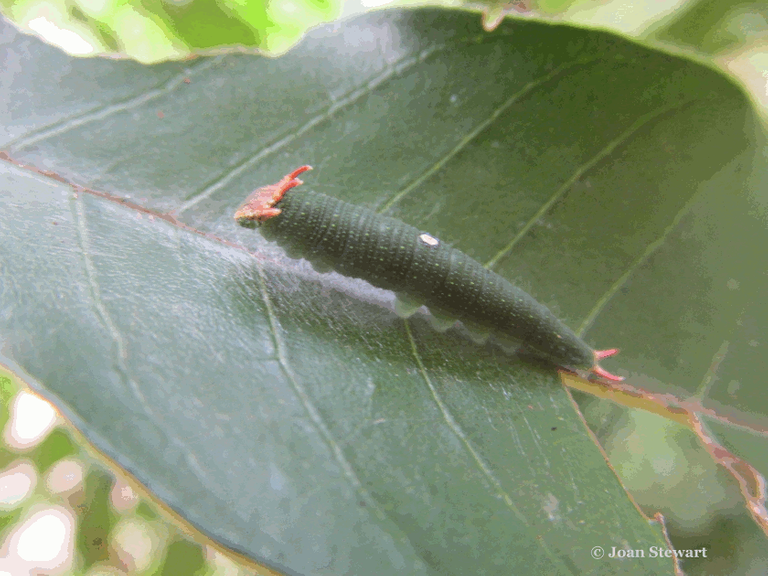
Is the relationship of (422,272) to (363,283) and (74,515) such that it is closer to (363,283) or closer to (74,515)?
(363,283)

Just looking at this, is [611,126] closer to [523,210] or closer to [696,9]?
[523,210]

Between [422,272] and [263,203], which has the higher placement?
[422,272]

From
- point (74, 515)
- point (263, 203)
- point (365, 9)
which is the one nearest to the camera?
point (263, 203)

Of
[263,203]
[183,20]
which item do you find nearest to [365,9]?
[263,203]

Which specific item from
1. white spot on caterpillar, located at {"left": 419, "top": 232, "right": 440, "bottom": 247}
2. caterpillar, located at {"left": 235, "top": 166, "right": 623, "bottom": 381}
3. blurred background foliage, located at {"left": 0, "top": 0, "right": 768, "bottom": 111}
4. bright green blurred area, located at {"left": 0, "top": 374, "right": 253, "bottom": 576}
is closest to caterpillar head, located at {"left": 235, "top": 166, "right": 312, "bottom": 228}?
caterpillar, located at {"left": 235, "top": 166, "right": 623, "bottom": 381}

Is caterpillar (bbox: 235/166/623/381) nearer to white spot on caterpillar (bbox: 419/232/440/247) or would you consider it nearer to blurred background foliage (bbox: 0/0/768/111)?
white spot on caterpillar (bbox: 419/232/440/247)
